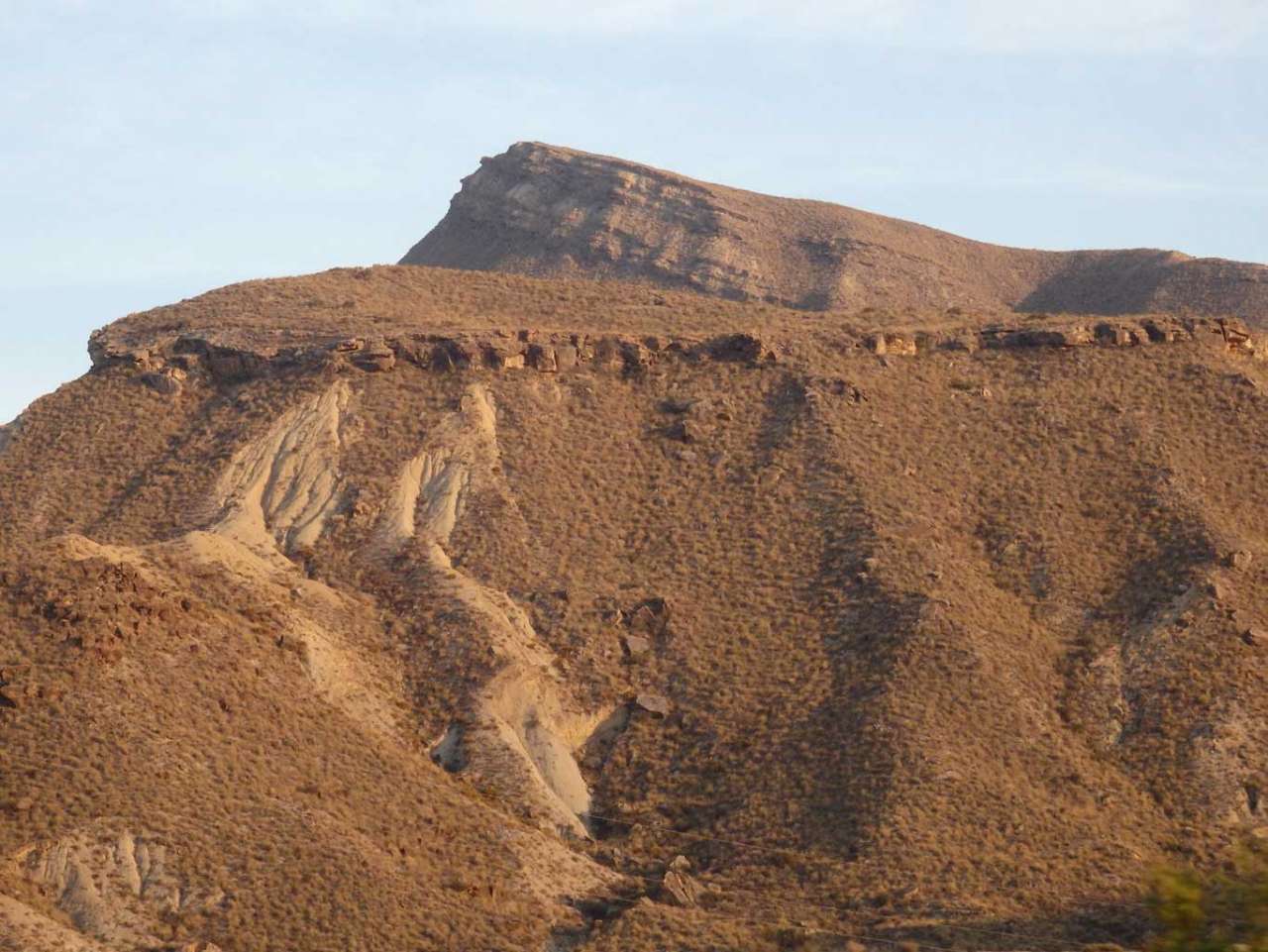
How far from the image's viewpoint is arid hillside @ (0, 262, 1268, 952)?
39625mm

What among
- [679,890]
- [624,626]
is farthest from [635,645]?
[679,890]

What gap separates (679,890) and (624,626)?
423 inches

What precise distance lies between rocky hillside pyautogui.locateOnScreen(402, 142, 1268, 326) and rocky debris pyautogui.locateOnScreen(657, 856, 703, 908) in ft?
178

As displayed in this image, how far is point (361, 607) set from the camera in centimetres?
5062

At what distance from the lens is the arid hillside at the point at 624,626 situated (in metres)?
39.6

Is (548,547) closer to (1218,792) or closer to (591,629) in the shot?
(591,629)

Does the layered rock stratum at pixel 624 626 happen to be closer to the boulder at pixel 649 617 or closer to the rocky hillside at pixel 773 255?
the boulder at pixel 649 617

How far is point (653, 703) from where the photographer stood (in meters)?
48.0

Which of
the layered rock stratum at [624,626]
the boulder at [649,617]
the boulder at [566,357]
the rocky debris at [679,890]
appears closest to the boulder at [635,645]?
the layered rock stratum at [624,626]

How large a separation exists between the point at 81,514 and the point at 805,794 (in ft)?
76.0

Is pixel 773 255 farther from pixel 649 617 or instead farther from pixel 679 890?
pixel 679 890

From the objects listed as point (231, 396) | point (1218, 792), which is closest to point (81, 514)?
point (231, 396)

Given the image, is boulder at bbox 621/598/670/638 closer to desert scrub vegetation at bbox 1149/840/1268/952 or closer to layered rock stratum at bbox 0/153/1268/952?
layered rock stratum at bbox 0/153/1268/952

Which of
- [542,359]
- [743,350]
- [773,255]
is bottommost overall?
[542,359]
